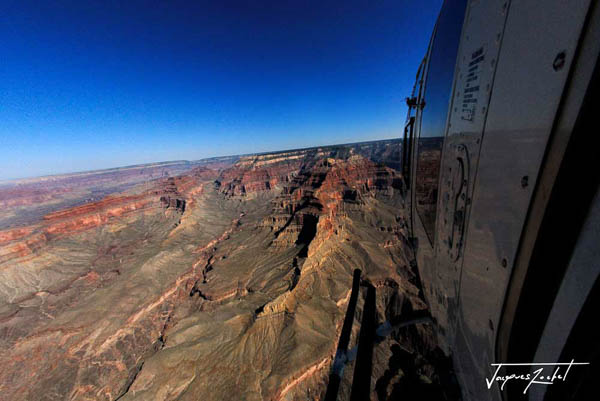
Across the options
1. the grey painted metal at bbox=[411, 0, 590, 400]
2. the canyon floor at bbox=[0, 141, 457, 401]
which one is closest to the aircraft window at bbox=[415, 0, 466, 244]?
the grey painted metal at bbox=[411, 0, 590, 400]

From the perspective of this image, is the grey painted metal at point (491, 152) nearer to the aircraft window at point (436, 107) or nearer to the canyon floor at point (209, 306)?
the aircraft window at point (436, 107)

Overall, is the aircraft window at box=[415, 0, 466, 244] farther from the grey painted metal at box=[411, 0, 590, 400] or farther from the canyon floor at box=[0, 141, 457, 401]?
the canyon floor at box=[0, 141, 457, 401]

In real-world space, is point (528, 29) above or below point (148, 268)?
above

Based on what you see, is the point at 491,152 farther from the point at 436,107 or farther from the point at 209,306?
the point at 209,306

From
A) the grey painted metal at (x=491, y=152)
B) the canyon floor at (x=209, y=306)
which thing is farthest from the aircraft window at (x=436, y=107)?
the canyon floor at (x=209, y=306)

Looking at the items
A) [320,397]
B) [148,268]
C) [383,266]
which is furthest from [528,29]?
[148,268]

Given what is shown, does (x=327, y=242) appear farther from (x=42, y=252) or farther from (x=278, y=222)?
(x=42, y=252)
